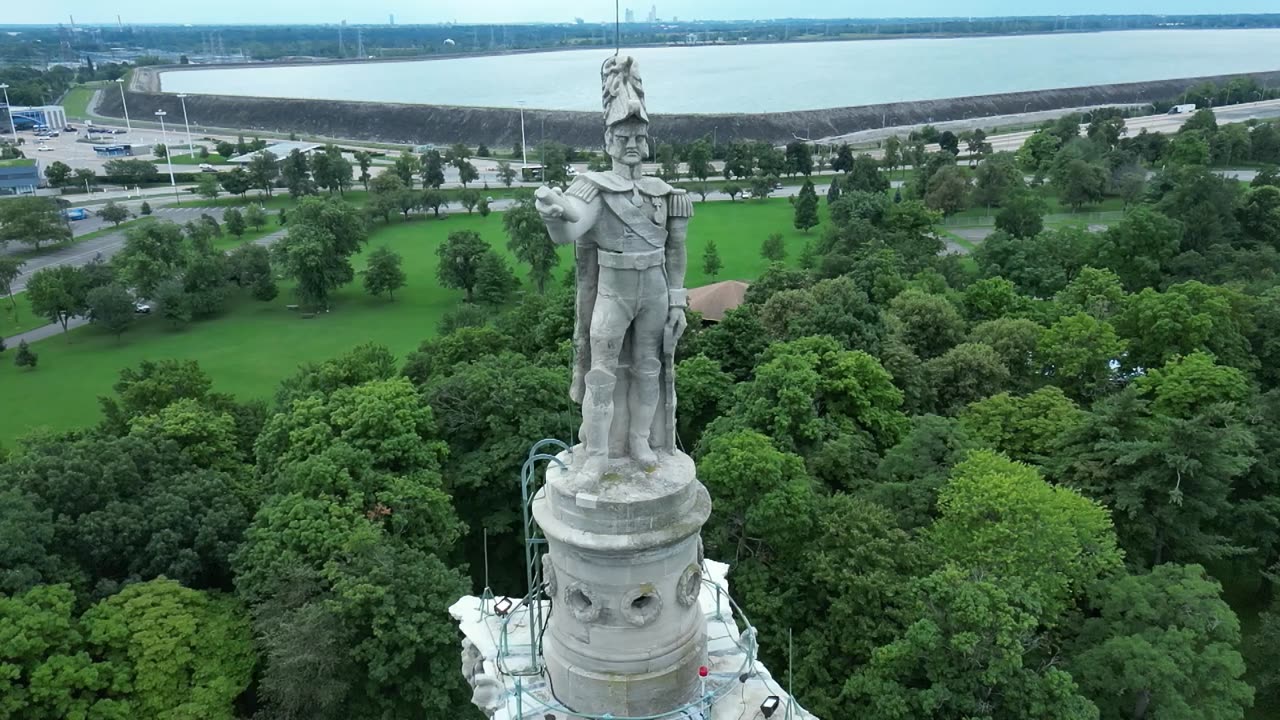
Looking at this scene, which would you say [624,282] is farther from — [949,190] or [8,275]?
[949,190]

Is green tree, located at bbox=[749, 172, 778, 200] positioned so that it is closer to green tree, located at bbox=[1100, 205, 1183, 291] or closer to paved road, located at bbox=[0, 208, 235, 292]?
green tree, located at bbox=[1100, 205, 1183, 291]

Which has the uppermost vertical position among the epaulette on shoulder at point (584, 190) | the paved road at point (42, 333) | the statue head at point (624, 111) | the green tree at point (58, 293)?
the statue head at point (624, 111)

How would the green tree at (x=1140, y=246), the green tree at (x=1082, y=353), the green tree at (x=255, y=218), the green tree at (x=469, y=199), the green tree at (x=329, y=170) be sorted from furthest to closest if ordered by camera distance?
the green tree at (x=329, y=170), the green tree at (x=469, y=199), the green tree at (x=255, y=218), the green tree at (x=1140, y=246), the green tree at (x=1082, y=353)

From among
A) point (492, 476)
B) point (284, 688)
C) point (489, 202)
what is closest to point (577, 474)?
point (284, 688)

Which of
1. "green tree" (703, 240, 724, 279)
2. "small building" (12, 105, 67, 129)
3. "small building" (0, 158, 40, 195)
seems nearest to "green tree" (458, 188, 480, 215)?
"green tree" (703, 240, 724, 279)

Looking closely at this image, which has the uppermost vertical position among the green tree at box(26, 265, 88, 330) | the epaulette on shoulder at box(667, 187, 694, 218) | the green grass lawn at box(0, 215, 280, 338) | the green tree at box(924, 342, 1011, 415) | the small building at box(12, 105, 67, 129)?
the epaulette on shoulder at box(667, 187, 694, 218)

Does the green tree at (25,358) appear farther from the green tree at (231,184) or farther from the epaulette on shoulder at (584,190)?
the epaulette on shoulder at (584,190)

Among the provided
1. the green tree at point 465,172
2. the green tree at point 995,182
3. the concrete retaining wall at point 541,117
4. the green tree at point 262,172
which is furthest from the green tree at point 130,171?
the green tree at point 995,182
